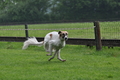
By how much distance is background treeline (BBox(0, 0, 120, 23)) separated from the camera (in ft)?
176

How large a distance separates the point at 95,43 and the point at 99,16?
4105 centimetres

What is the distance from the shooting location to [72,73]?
7578mm

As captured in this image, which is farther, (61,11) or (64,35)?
(61,11)

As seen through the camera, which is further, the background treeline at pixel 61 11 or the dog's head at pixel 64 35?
the background treeline at pixel 61 11

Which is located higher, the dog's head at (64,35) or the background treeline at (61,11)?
the background treeline at (61,11)

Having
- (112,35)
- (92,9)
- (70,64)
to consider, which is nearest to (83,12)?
(92,9)

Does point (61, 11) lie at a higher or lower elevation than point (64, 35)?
higher

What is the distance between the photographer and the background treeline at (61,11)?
53.8m

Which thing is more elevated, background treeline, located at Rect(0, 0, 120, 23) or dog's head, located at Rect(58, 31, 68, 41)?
background treeline, located at Rect(0, 0, 120, 23)

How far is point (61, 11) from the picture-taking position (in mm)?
59844

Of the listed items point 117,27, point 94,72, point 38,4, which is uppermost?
point 38,4

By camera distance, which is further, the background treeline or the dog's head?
the background treeline

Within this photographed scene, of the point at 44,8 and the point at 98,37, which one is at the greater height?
the point at 44,8

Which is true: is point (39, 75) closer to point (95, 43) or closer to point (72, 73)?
point (72, 73)
